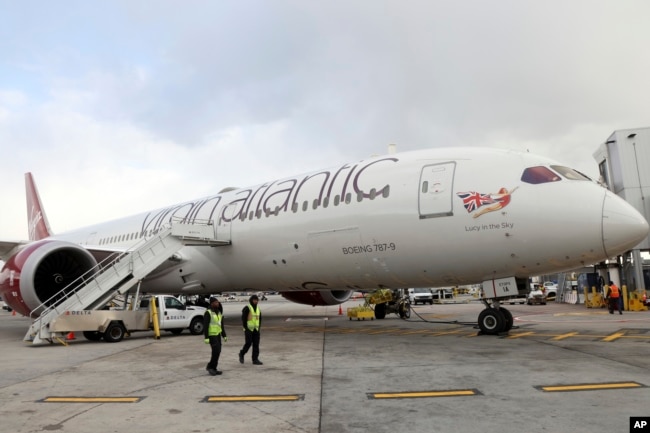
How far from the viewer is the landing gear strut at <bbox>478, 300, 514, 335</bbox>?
38.2 feet

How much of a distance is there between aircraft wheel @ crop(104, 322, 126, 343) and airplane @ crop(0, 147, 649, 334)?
8.88 feet

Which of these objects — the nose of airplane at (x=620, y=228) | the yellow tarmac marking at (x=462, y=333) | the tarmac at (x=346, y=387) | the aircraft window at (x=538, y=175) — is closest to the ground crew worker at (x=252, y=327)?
the tarmac at (x=346, y=387)

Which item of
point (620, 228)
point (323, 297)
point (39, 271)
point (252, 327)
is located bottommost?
point (252, 327)

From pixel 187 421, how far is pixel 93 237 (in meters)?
21.1

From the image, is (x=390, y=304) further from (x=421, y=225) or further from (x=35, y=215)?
(x=35, y=215)

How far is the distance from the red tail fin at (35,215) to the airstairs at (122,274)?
15112mm

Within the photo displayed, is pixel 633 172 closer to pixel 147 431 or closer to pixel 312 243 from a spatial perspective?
pixel 312 243

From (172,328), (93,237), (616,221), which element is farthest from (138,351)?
(93,237)

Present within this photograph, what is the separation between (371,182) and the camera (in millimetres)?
12250

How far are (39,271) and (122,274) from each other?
11.7 ft

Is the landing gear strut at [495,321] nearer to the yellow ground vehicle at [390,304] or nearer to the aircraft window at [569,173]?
the aircraft window at [569,173]

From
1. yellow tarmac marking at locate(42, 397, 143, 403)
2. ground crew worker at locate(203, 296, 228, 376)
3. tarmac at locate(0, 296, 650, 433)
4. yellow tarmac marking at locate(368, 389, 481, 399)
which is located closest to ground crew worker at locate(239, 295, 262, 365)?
tarmac at locate(0, 296, 650, 433)

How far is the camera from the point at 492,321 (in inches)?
465

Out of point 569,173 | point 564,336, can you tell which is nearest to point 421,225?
point 569,173
